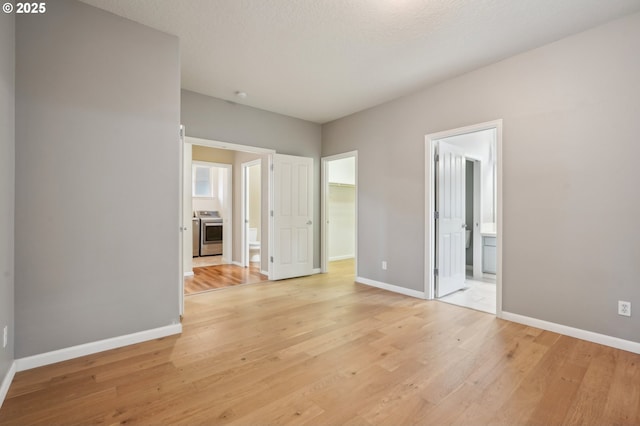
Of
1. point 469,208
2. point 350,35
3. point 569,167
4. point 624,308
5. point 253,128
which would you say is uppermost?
point 350,35

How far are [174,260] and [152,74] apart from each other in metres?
1.73

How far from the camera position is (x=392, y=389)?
1.89 metres

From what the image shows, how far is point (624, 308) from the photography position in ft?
8.02

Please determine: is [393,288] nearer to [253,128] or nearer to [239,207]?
[253,128]

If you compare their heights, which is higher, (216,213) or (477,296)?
(216,213)

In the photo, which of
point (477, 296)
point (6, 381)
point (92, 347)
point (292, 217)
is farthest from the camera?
point (292, 217)

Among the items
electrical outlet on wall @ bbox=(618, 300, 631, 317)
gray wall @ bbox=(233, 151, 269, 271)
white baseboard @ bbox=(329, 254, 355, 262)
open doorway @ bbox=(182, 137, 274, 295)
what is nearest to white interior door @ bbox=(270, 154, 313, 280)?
open doorway @ bbox=(182, 137, 274, 295)

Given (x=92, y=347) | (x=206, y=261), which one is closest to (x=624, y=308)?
(x=92, y=347)

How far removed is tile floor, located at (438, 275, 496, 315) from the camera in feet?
11.8

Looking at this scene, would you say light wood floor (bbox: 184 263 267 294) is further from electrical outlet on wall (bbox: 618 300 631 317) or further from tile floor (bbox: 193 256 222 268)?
electrical outlet on wall (bbox: 618 300 631 317)

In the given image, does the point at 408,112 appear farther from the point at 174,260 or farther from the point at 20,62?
the point at 20,62

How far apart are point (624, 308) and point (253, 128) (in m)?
4.76

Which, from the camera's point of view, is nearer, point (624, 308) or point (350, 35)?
point (624, 308)

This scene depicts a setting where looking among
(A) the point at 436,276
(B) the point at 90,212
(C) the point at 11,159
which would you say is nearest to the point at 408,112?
(A) the point at 436,276
